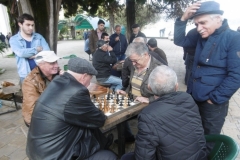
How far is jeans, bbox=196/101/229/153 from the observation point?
207 centimetres

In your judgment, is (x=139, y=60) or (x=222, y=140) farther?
(x=139, y=60)

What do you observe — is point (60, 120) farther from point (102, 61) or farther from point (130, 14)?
point (130, 14)

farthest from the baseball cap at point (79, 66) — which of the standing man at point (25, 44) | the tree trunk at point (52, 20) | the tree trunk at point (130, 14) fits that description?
the tree trunk at point (130, 14)

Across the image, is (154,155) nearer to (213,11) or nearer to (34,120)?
(34,120)

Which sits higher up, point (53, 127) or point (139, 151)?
point (53, 127)

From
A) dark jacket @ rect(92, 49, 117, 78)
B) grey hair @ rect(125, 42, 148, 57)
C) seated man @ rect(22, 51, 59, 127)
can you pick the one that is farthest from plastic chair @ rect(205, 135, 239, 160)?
dark jacket @ rect(92, 49, 117, 78)

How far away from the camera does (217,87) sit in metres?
1.99

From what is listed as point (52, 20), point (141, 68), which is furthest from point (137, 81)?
point (52, 20)

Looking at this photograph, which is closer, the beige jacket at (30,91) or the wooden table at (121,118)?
A: the wooden table at (121,118)

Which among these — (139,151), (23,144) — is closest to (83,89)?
(139,151)

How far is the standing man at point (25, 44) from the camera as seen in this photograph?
10.3ft

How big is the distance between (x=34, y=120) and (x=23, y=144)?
6.22 feet

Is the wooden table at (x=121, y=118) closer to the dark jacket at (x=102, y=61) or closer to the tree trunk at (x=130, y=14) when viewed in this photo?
the dark jacket at (x=102, y=61)

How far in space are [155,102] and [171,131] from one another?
0.25 m
